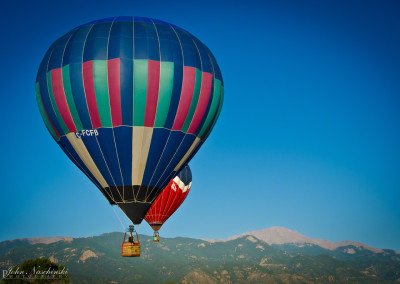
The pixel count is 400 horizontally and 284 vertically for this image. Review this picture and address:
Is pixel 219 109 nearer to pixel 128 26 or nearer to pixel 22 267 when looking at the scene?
pixel 128 26

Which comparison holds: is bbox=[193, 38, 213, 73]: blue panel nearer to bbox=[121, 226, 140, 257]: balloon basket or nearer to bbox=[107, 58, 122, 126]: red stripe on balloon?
bbox=[107, 58, 122, 126]: red stripe on balloon

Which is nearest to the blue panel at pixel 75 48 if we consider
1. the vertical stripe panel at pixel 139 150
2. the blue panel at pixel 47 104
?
the blue panel at pixel 47 104

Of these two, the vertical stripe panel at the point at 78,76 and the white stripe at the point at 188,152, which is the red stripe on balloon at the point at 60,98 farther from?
the white stripe at the point at 188,152

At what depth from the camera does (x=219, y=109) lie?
33.7 metres

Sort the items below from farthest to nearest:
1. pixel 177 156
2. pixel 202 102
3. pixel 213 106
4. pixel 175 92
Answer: pixel 213 106 < pixel 202 102 < pixel 177 156 < pixel 175 92

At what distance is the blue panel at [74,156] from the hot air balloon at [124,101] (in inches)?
2.7

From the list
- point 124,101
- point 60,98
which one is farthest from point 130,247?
point 60,98

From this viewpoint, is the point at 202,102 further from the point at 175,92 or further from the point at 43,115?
the point at 43,115

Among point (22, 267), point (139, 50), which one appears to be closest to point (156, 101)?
point (139, 50)

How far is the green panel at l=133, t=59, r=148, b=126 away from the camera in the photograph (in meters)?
28.9

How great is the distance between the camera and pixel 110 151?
29266mm

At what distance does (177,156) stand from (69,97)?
284 inches

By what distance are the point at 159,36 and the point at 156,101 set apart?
3.99 metres

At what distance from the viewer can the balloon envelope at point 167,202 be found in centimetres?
4762
